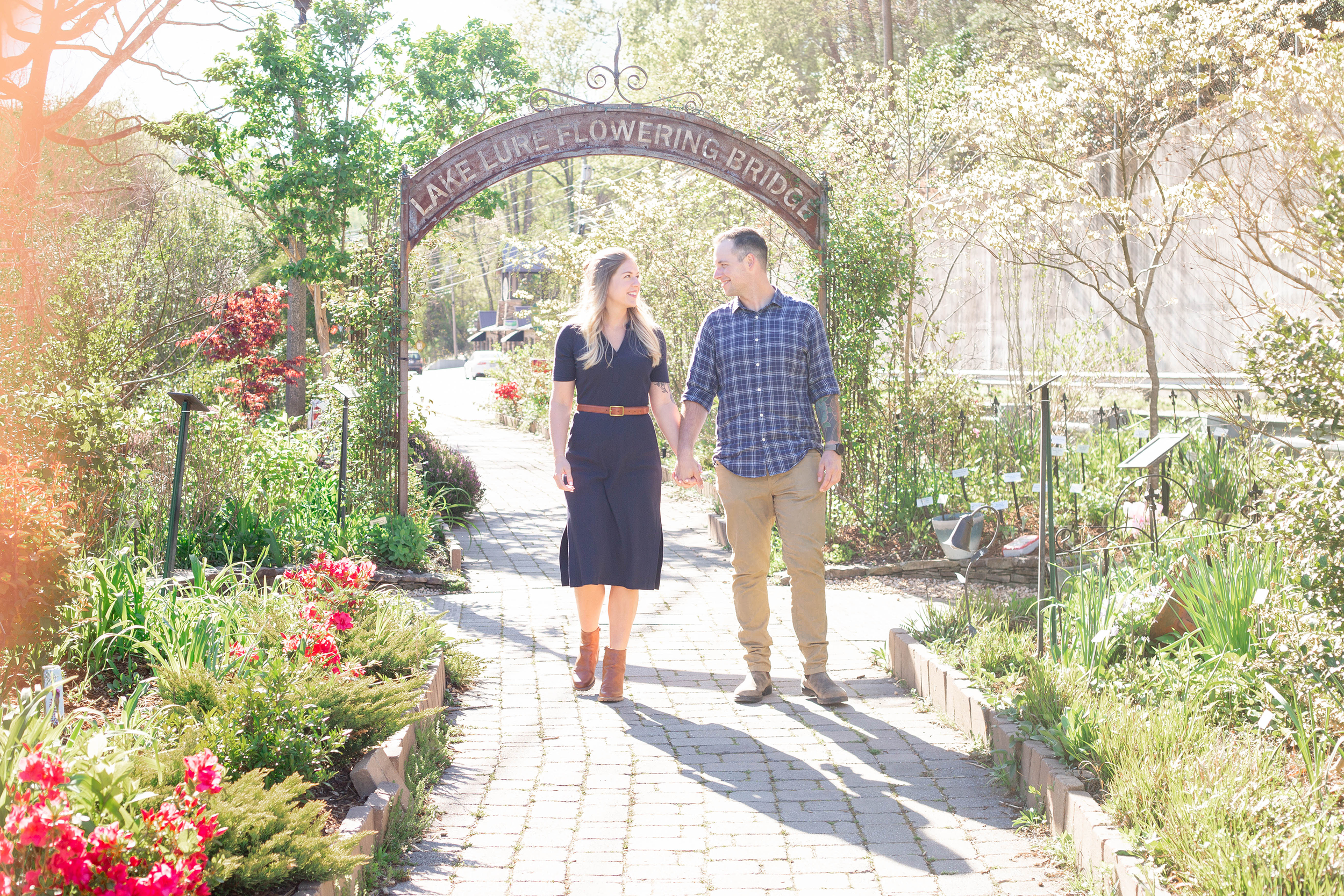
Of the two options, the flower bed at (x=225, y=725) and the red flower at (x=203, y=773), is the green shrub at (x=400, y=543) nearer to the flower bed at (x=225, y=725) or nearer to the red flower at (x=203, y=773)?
the flower bed at (x=225, y=725)

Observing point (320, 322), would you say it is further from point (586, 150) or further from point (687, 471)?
point (687, 471)

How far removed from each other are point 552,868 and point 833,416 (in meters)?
2.34

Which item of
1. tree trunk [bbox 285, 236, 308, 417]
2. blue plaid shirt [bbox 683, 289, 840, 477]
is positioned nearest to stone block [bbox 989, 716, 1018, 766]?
blue plaid shirt [bbox 683, 289, 840, 477]

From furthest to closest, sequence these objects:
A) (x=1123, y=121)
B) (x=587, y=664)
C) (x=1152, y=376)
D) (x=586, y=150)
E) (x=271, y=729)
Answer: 1. (x=1123, y=121)
2. (x=1152, y=376)
3. (x=586, y=150)
4. (x=587, y=664)
5. (x=271, y=729)

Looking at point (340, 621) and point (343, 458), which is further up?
point (343, 458)

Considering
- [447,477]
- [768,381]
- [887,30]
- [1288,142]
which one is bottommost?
[447,477]

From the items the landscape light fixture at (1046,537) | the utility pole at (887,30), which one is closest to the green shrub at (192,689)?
the landscape light fixture at (1046,537)

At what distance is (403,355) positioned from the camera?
8539 millimetres

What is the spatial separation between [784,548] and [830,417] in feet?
1.98

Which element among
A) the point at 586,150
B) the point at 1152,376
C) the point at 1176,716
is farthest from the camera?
the point at 1152,376

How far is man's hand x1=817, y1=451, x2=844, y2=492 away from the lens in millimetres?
4742

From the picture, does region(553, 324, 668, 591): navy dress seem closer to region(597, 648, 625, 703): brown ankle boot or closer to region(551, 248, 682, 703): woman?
region(551, 248, 682, 703): woman

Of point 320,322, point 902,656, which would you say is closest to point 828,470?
point 902,656

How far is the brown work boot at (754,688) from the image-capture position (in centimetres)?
493
